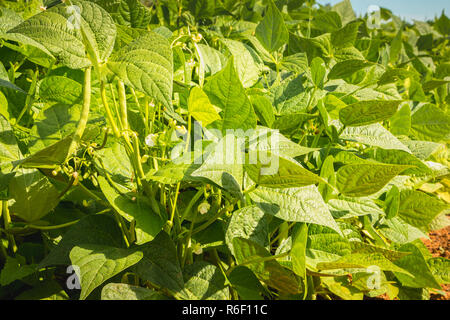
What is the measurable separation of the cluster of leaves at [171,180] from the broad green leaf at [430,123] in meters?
0.18

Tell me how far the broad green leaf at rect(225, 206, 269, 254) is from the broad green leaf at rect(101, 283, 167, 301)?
14 centimetres

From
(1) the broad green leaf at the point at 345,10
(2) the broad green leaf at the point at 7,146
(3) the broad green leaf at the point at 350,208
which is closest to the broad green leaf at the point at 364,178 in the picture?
(3) the broad green leaf at the point at 350,208

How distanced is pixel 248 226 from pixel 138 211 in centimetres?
19

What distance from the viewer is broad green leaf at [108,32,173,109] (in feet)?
1.46

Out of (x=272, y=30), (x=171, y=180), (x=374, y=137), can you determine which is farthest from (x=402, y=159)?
(x=171, y=180)

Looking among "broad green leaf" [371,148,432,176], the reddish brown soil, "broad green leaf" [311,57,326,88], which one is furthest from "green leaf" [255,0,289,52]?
the reddish brown soil

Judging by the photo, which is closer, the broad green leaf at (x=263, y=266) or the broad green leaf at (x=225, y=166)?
the broad green leaf at (x=225, y=166)

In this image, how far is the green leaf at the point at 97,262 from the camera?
19.1 inches

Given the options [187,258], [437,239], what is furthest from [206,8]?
[437,239]

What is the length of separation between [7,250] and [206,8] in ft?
3.17

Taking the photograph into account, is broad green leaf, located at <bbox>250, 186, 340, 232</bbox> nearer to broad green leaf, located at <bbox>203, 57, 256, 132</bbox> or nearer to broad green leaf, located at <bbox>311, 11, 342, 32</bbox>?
broad green leaf, located at <bbox>203, 57, 256, 132</bbox>

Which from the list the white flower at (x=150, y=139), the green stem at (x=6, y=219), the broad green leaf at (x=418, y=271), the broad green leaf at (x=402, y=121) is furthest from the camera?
the broad green leaf at (x=402, y=121)

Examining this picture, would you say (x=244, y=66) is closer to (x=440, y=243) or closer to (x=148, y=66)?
(x=148, y=66)

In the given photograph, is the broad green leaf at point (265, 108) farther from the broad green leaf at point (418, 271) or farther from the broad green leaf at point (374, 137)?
the broad green leaf at point (418, 271)
